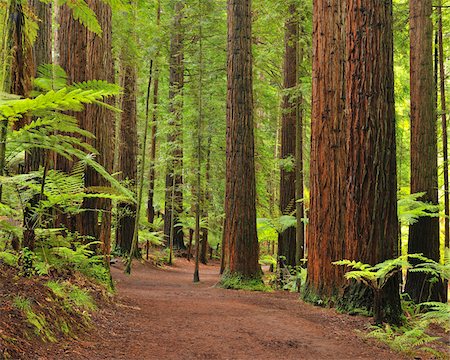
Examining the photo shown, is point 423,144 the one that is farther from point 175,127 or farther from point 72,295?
point 175,127

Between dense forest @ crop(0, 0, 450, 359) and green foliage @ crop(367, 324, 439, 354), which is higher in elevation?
dense forest @ crop(0, 0, 450, 359)

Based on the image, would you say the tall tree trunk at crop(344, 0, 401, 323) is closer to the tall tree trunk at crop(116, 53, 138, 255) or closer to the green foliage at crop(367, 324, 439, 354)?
the green foliage at crop(367, 324, 439, 354)

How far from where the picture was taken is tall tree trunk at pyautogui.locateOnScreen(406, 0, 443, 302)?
32.8 ft

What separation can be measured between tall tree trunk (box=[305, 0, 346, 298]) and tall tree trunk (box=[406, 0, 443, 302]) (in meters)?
3.07

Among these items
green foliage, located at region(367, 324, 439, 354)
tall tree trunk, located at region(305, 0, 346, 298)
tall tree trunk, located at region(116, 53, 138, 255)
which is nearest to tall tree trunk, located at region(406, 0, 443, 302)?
tall tree trunk, located at region(305, 0, 346, 298)

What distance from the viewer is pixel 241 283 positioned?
1092 cm

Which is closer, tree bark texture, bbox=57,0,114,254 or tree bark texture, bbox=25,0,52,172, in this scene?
tree bark texture, bbox=25,0,52,172

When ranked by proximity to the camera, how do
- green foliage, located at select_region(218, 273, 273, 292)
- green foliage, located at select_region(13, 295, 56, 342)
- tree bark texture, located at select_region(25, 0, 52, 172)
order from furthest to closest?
green foliage, located at select_region(218, 273, 273, 292) → tree bark texture, located at select_region(25, 0, 52, 172) → green foliage, located at select_region(13, 295, 56, 342)

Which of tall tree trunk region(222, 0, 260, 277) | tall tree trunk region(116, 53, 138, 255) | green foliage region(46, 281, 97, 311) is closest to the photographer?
green foliage region(46, 281, 97, 311)

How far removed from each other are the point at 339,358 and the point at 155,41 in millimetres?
11573

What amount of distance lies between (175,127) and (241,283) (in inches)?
301

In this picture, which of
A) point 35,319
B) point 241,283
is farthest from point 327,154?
point 35,319

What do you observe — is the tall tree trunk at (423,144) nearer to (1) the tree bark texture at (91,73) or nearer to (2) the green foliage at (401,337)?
(2) the green foliage at (401,337)

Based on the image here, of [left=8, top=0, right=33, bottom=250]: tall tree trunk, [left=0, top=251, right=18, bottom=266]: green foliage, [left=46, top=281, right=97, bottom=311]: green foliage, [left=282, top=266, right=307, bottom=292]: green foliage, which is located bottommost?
[left=282, top=266, right=307, bottom=292]: green foliage
